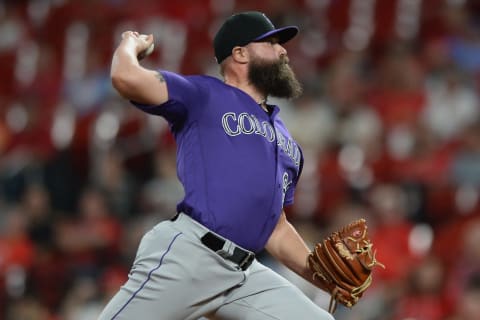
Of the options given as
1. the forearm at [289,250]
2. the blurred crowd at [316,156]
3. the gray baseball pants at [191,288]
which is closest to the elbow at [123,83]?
the gray baseball pants at [191,288]

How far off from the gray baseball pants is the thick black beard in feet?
2.05

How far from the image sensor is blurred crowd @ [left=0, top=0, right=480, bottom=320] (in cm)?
683

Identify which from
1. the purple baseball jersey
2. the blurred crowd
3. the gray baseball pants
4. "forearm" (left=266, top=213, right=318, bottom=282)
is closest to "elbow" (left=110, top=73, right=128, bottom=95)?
the purple baseball jersey

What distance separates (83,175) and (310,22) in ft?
8.04

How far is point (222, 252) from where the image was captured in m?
3.78

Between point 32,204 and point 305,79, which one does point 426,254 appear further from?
point 32,204

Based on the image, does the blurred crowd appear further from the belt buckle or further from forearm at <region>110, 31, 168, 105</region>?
forearm at <region>110, 31, 168, 105</region>

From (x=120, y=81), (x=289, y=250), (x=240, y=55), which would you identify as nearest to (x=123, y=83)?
(x=120, y=81)

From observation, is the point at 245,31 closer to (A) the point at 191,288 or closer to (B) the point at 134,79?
(B) the point at 134,79

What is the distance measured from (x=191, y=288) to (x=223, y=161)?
0.46m

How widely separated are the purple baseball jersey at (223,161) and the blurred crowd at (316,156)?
234cm

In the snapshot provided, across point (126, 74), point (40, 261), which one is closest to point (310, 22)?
point (40, 261)

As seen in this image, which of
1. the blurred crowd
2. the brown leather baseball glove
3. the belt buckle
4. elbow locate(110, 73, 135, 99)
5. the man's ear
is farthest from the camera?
the blurred crowd

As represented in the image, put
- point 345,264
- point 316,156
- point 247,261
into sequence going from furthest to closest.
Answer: point 316,156
point 345,264
point 247,261
